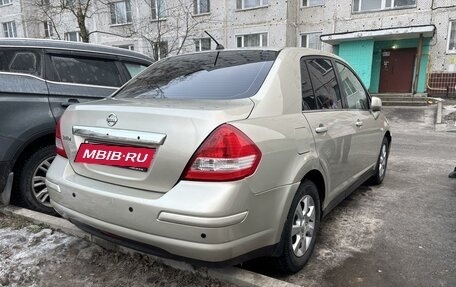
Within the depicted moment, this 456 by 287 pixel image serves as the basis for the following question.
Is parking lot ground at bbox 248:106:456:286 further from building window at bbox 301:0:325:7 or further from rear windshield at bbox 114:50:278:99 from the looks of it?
building window at bbox 301:0:325:7

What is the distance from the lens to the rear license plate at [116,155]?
2.15m

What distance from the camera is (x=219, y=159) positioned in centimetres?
202

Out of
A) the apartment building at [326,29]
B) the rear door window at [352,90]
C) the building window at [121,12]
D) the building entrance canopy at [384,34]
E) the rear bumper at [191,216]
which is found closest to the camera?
the rear bumper at [191,216]

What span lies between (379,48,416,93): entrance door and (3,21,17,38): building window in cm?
2540

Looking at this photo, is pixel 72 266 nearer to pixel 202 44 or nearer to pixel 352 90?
pixel 352 90

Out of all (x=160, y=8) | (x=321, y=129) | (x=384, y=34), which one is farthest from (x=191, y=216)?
(x=160, y=8)

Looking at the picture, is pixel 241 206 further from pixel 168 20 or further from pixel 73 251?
pixel 168 20

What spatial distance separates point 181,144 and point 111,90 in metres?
2.72

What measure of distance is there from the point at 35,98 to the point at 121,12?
22.1 metres

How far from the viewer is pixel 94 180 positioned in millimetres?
2367

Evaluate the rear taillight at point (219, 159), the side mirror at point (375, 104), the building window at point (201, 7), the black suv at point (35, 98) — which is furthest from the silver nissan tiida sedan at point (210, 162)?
the building window at point (201, 7)

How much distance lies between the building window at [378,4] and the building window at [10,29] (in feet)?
78.1

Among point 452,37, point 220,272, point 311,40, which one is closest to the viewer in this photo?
point 220,272

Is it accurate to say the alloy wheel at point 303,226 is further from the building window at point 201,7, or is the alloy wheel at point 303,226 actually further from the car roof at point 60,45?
the building window at point 201,7
